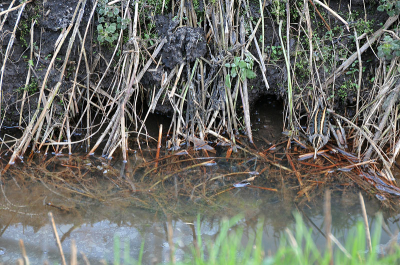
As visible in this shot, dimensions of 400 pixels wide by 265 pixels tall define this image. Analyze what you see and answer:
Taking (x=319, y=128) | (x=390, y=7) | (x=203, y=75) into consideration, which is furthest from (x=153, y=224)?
(x=390, y=7)

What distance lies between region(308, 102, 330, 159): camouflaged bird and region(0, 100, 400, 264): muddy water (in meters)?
0.53

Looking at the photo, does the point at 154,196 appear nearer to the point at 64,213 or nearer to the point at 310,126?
the point at 64,213

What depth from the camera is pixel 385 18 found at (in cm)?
277

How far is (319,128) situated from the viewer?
106 inches

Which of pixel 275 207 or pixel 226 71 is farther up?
pixel 226 71

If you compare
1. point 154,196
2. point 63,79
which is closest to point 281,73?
point 154,196

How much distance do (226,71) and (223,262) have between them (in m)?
1.79

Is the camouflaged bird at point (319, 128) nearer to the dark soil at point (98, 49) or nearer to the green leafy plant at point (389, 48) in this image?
the dark soil at point (98, 49)

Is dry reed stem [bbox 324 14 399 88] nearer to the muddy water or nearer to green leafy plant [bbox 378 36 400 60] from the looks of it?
green leafy plant [bbox 378 36 400 60]

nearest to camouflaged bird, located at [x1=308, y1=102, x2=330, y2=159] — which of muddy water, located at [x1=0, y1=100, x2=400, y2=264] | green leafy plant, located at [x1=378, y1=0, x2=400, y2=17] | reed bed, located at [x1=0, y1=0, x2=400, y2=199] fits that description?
reed bed, located at [x1=0, y1=0, x2=400, y2=199]

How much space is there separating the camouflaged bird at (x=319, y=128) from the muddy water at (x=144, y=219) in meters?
0.53

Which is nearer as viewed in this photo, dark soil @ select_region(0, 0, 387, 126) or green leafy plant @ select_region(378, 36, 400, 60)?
green leafy plant @ select_region(378, 36, 400, 60)

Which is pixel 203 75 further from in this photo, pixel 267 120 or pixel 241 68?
pixel 267 120

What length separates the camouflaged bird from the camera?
264 centimetres
